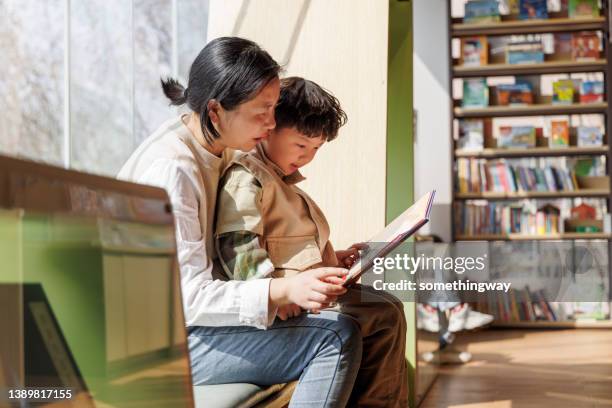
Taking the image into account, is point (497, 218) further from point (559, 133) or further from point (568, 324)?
→ point (568, 324)

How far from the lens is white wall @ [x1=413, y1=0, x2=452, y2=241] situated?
5965mm

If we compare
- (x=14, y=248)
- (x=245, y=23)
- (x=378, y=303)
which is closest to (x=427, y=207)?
(x=378, y=303)

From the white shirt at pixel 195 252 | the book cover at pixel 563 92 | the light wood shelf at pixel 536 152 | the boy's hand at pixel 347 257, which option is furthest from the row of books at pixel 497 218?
the white shirt at pixel 195 252

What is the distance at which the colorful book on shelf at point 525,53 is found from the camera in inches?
235

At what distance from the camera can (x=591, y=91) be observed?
5863 millimetres

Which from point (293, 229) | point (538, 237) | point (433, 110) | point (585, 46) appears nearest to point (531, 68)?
point (585, 46)

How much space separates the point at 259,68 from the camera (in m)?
1.52

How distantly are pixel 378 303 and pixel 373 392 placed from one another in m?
0.19

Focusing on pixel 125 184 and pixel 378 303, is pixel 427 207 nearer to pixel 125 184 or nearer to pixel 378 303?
pixel 378 303

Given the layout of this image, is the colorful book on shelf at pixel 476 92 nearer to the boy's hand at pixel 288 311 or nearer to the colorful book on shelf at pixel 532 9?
the colorful book on shelf at pixel 532 9

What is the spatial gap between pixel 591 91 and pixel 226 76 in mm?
4961

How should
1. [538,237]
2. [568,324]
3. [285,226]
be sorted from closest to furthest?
[285,226] < [568,324] < [538,237]

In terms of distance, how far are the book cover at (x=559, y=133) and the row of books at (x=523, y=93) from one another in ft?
0.51

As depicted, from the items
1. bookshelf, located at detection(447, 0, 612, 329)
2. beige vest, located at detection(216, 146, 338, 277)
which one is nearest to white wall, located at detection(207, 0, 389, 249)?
beige vest, located at detection(216, 146, 338, 277)
